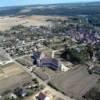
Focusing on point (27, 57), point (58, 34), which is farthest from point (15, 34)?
point (27, 57)

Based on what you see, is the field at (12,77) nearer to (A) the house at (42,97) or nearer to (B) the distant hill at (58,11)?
(A) the house at (42,97)

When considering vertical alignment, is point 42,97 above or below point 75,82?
above

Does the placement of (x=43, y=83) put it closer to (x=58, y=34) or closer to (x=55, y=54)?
(x=55, y=54)

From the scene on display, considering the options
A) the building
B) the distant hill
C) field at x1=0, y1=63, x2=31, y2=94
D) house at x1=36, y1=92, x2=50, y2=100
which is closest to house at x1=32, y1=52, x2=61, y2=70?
the building

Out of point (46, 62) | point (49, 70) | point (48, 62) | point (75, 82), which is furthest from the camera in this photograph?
point (46, 62)

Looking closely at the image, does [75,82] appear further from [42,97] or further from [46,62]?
[46,62]

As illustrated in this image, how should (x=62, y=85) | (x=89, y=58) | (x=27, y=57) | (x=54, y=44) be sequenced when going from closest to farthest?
(x=62, y=85)
(x=89, y=58)
(x=27, y=57)
(x=54, y=44)

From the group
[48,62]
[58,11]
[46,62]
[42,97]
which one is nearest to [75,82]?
[42,97]
